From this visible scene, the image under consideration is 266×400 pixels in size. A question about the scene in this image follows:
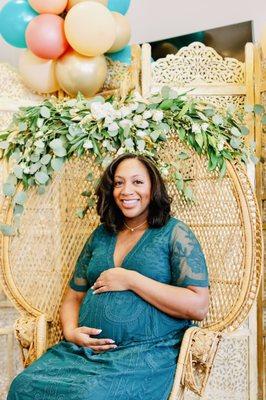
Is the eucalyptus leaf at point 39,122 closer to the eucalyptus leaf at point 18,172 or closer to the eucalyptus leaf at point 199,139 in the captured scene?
the eucalyptus leaf at point 18,172

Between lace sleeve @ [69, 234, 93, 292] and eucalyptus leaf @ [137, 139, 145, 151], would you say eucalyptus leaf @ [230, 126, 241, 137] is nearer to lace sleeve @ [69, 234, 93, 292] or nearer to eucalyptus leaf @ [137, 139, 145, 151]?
eucalyptus leaf @ [137, 139, 145, 151]

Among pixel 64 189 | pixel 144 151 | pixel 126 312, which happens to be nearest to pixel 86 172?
pixel 64 189

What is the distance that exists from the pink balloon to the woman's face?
3.51ft

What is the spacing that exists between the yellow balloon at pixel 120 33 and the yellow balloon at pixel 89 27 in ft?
0.42

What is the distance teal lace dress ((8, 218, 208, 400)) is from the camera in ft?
6.15

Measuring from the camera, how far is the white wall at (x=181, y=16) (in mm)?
3535

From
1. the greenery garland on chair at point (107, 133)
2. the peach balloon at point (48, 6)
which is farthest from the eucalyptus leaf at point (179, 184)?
the peach balloon at point (48, 6)

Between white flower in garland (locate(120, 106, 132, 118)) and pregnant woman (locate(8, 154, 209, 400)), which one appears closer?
pregnant woman (locate(8, 154, 209, 400))

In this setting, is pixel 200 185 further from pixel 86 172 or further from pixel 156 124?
pixel 86 172

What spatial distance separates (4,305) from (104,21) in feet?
5.30

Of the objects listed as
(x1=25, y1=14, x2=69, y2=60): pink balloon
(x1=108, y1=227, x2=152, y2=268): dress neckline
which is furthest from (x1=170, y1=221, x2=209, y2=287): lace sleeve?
(x1=25, y1=14, x2=69, y2=60): pink balloon

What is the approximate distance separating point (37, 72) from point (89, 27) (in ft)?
1.31

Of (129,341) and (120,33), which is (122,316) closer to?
(129,341)

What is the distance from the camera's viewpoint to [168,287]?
2.05 metres
